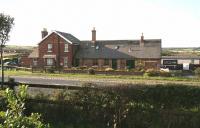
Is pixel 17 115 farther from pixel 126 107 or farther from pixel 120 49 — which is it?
pixel 120 49

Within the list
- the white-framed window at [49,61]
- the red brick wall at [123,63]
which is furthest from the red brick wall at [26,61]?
the red brick wall at [123,63]

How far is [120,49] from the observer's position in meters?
63.8

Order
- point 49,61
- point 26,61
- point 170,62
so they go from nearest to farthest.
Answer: point 49,61 → point 26,61 → point 170,62

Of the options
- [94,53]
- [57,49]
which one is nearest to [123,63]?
[94,53]

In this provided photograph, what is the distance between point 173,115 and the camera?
10.5m

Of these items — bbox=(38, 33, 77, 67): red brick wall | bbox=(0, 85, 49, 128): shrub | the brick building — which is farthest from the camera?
bbox=(38, 33, 77, 67): red brick wall

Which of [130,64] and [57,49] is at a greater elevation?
[57,49]

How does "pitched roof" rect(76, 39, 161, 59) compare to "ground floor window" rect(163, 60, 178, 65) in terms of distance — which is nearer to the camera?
"pitched roof" rect(76, 39, 161, 59)

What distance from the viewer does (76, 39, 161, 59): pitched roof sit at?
2403 inches

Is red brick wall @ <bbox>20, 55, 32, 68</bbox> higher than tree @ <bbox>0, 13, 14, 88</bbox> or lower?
lower

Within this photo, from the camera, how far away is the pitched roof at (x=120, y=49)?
61.0 m

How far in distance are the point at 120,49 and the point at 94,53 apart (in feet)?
16.2

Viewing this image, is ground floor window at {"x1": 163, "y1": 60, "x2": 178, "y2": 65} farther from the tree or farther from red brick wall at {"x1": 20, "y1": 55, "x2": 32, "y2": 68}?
the tree

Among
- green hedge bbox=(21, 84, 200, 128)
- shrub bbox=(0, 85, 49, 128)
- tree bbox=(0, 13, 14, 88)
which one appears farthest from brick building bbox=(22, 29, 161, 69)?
shrub bbox=(0, 85, 49, 128)
